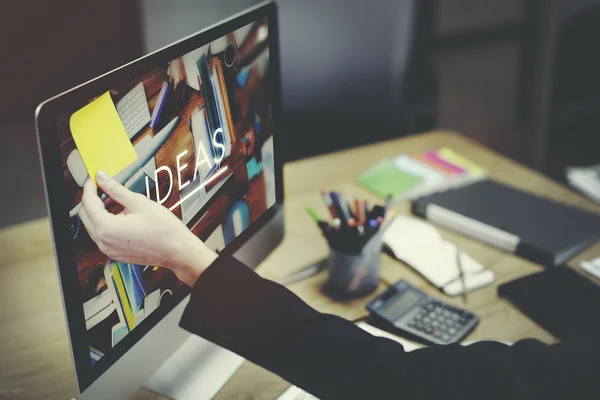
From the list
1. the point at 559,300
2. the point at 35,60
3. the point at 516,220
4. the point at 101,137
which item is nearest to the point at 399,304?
the point at 559,300

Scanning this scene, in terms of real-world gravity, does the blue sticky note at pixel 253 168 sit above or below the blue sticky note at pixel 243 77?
below

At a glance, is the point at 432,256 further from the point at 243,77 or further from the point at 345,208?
the point at 243,77

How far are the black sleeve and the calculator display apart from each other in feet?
0.85

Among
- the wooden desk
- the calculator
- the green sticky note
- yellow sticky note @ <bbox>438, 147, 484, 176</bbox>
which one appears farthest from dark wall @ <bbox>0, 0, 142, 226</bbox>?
the calculator

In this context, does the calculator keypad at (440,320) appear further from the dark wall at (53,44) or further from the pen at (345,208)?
the dark wall at (53,44)

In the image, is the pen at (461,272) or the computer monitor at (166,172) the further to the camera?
the pen at (461,272)

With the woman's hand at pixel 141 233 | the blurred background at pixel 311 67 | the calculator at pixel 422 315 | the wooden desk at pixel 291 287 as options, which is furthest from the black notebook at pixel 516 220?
the woman's hand at pixel 141 233

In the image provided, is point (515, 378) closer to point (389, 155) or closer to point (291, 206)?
point (291, 206)

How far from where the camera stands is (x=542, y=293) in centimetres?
111

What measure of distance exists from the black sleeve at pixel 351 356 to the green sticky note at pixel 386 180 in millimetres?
673

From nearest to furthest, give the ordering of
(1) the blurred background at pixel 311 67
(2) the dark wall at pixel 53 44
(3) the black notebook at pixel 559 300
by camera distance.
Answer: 1. (3) the black notebook at pixel 559 300
2. (1) the blurred background at pixel 311 67
3. (2) the dark wall at pixel 53 44

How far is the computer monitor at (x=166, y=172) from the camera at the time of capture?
0.69 metres

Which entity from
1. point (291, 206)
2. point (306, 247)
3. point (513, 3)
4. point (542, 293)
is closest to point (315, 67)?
point (291, 206)

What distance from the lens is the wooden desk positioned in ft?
3.13
